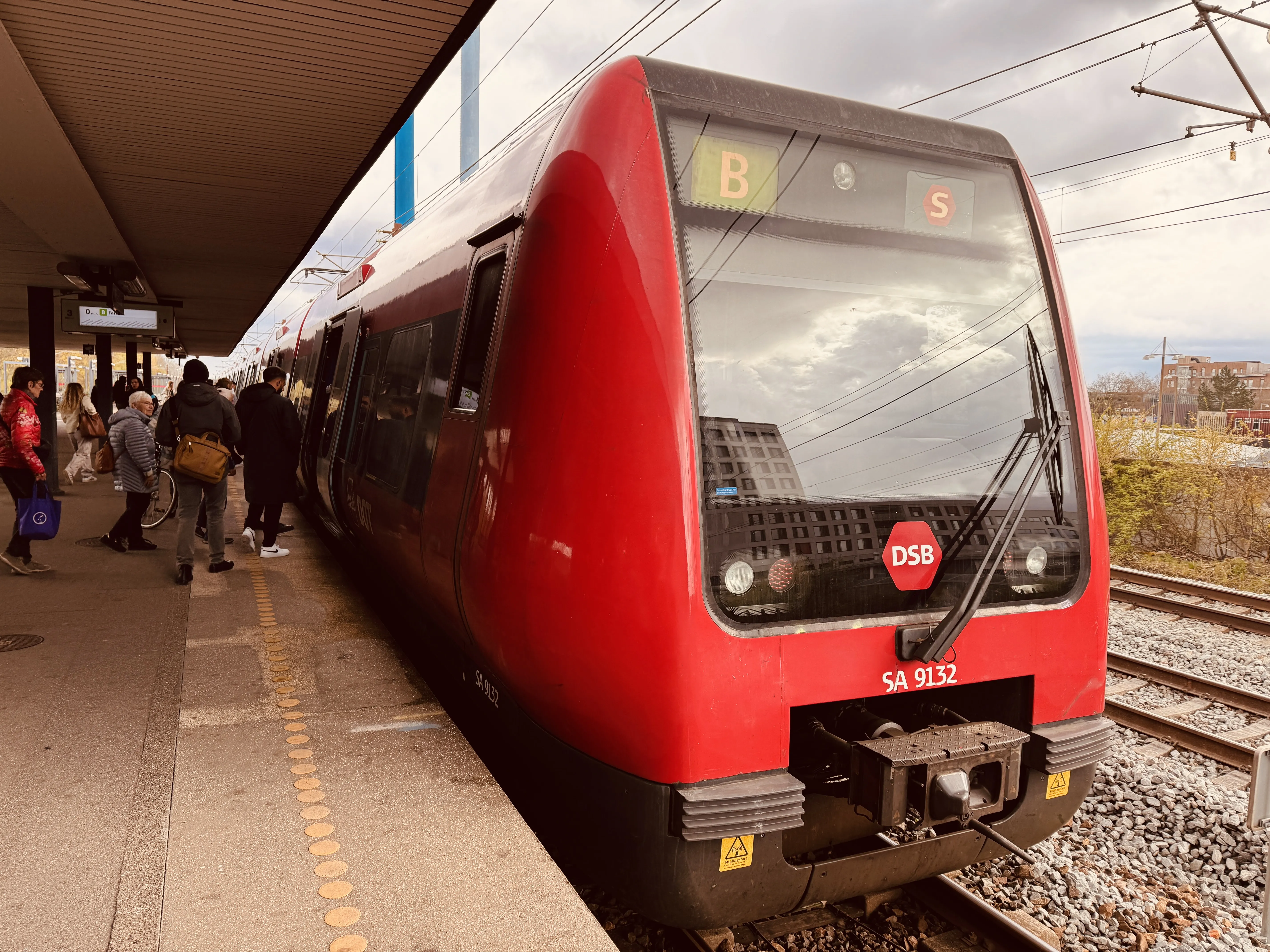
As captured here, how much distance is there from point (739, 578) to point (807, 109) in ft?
5.39

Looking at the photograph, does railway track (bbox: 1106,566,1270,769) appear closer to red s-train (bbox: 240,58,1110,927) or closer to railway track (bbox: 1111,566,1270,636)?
railway track (bbox: 1111,566,1270,636)

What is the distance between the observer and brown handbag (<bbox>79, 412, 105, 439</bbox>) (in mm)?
13172

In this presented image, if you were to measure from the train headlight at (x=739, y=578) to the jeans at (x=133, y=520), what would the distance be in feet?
25.2

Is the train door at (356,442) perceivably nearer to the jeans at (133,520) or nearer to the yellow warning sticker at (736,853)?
the jeans at (133,520)

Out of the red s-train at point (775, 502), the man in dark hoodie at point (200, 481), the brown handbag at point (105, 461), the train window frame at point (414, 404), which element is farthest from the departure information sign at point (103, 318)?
the red s-train at point (775, 502)

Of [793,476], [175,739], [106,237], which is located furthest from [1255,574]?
[106,237]

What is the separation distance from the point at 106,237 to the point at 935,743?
1101cm

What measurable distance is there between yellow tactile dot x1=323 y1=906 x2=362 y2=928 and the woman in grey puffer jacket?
7.07 m

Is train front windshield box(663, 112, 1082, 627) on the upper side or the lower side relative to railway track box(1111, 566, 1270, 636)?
upper

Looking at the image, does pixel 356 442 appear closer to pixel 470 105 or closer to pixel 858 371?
pixel 858 371

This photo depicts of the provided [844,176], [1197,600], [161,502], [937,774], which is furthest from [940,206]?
[161,502]

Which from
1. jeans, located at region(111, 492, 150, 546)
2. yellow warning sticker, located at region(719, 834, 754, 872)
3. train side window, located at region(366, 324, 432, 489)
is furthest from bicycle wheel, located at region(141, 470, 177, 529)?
yellow warning sticker, located at region(719, 834, 754, 872)

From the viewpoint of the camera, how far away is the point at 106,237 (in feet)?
35.0

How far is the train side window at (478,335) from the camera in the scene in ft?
12.2
